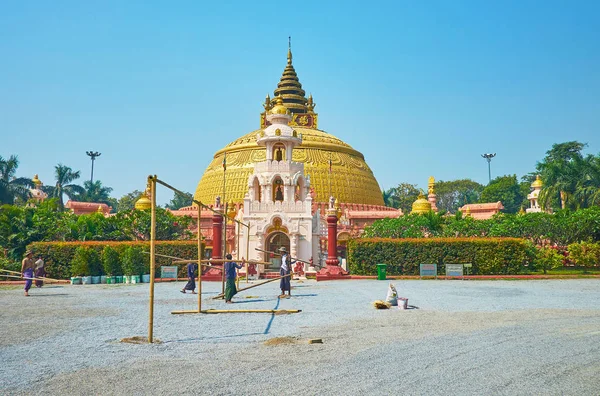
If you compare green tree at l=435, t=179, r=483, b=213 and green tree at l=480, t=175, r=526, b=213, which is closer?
green tree at l=480, t=175, r=526, b=213

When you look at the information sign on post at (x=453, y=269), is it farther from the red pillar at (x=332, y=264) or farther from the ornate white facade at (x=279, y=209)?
the ornate white facade at (x=279, y=209)

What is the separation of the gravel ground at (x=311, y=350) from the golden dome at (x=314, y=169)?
43.5 metres

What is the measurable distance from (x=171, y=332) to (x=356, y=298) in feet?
29.6

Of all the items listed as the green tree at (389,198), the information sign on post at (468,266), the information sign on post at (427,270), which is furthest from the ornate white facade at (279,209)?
the green tree at (389,198)

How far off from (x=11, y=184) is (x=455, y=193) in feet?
251

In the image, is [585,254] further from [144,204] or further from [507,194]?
[507,194]

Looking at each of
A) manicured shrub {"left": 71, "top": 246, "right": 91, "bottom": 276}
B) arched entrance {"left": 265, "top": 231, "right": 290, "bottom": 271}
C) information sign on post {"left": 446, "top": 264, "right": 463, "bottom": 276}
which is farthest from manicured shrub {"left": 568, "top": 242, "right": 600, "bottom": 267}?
manicured shrub {"left": 71, "top": 246, "right": 91, "bottom": 276}

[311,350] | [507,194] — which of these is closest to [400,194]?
[507,194]

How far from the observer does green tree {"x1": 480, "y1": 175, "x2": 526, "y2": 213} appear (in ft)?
295

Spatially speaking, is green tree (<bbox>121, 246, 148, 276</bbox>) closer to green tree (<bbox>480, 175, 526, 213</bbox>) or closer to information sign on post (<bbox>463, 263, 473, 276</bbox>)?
information sign on post (<bbox>463, 263, 473, 276</bbox>)

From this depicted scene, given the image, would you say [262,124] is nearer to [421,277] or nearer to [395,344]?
[421,277]

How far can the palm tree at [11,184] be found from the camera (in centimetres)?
4781

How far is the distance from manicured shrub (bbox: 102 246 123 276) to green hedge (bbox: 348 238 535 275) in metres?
13.1

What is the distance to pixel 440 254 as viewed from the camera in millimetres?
30438
